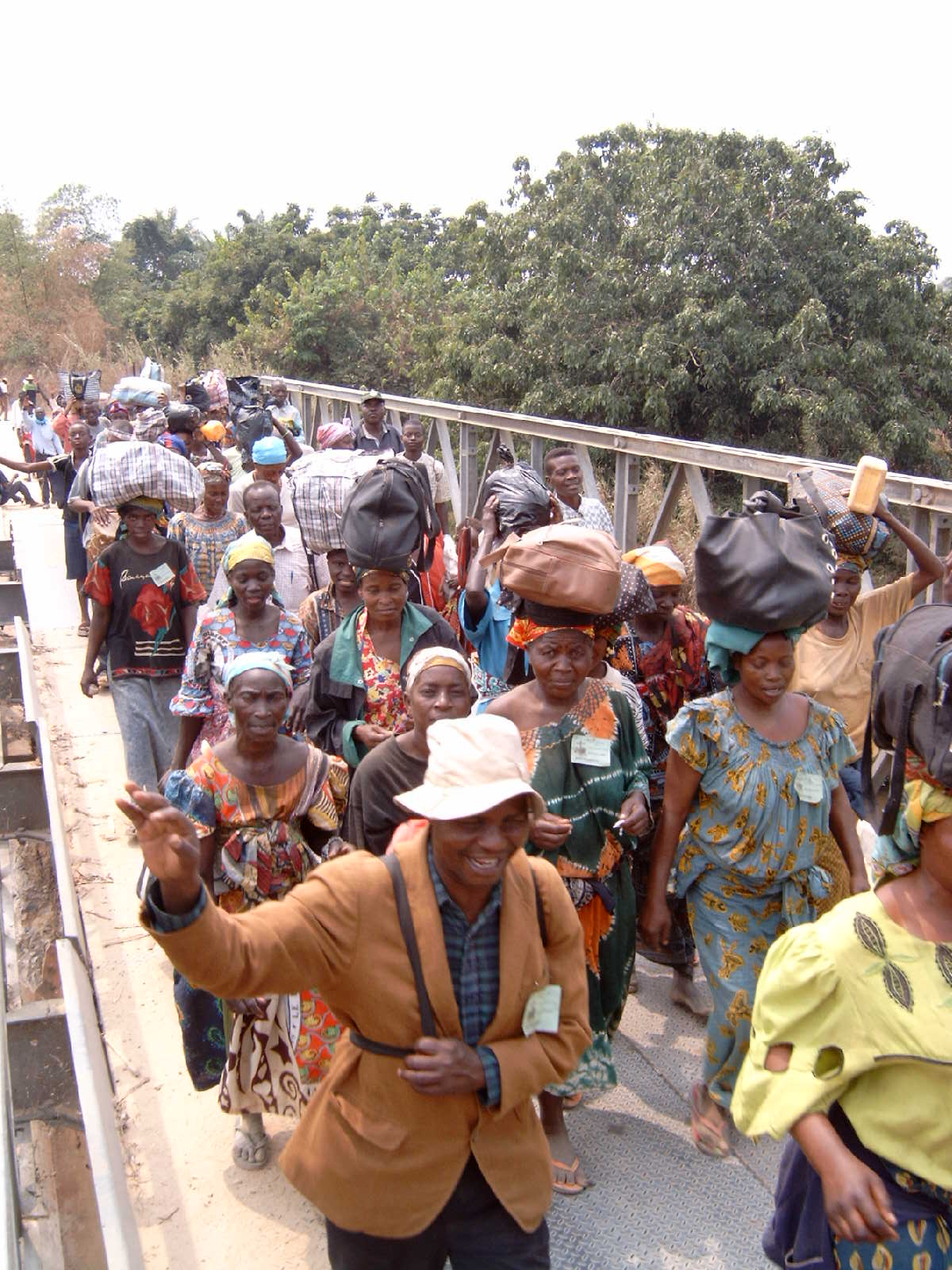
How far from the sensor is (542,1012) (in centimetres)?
220

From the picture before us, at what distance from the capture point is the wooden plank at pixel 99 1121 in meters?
2.94

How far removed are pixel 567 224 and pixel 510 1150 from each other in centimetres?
1466

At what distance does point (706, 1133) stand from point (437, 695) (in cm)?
159

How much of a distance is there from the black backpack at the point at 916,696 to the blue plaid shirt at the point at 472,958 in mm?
774

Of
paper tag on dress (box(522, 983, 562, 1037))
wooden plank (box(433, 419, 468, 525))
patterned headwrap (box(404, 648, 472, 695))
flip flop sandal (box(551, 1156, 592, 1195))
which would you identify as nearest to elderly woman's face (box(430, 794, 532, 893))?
paper tag on dress (box(522, 983, 562, 1037))

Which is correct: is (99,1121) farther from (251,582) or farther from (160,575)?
(160,575)

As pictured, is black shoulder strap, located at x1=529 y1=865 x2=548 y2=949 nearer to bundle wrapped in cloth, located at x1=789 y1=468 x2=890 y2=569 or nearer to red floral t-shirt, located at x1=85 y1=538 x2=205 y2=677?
bundle wrapped in cloth, located at x1=789 y1=468 x2=890 y2=569

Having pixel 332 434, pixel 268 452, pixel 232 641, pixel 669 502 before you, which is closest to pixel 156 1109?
pixel 232 641

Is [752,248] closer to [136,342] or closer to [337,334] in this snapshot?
[337,334]

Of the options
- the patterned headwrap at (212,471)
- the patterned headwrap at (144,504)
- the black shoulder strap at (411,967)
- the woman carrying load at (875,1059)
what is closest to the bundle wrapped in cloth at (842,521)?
the woman carrying load at (875,1059)

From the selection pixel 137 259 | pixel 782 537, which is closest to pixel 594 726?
pixel 782 537

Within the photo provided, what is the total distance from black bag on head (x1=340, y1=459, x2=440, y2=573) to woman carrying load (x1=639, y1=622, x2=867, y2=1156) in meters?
1.36

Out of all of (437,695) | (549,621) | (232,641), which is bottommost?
(232,641)

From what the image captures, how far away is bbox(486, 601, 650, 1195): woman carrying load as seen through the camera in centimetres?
336
